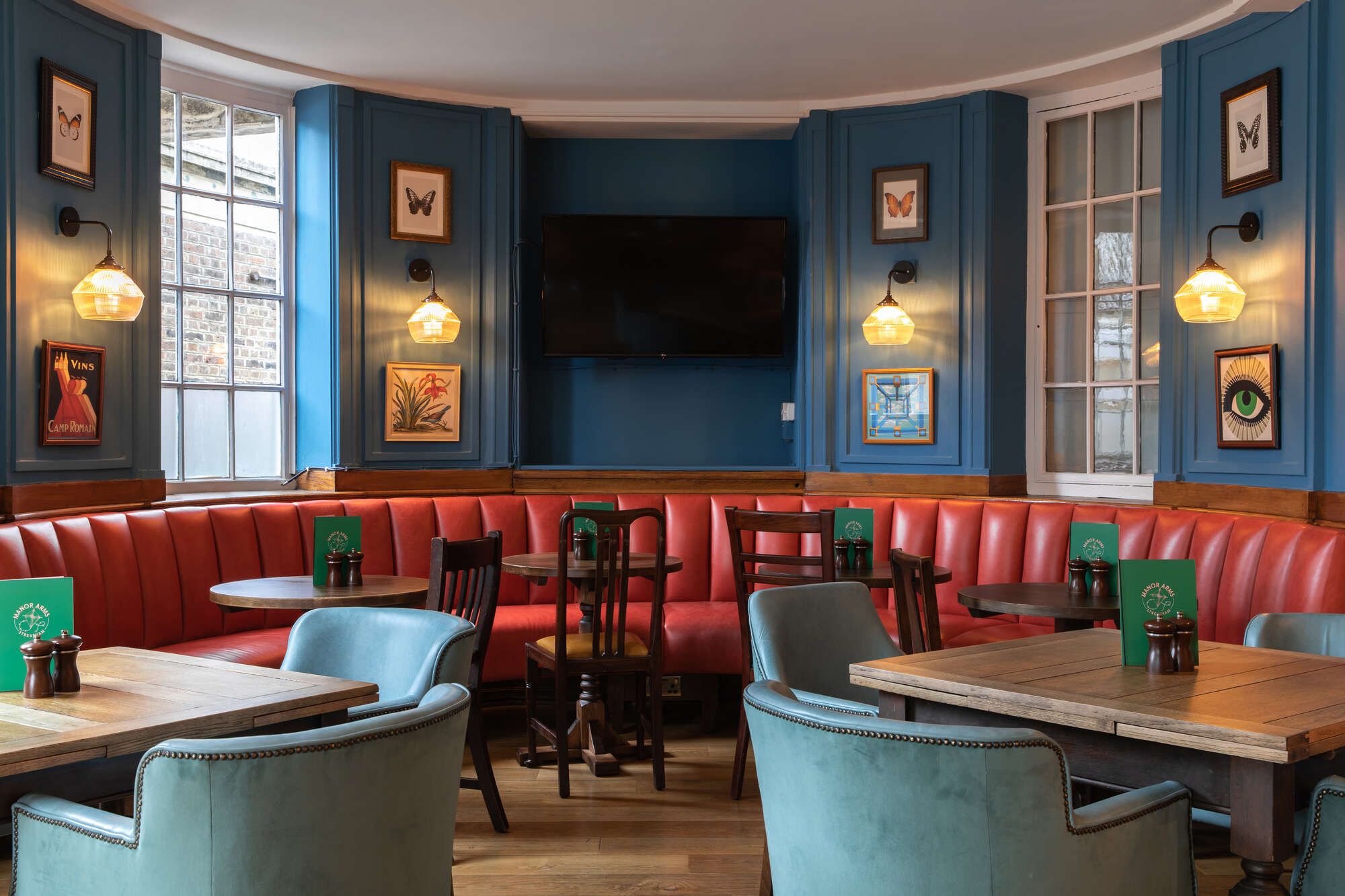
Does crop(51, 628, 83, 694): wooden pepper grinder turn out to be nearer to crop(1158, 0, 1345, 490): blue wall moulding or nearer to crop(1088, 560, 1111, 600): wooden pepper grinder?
crop(1088, 560, 1111, 600): wooden pepper grinder

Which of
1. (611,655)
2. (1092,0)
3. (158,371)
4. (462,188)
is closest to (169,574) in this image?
(158,371)

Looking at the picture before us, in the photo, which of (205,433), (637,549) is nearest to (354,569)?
→ (637,549)

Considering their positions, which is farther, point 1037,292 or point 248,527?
point 1037,292

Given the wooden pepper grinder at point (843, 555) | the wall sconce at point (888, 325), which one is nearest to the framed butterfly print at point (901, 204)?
the wall sconce at point (888, 325)

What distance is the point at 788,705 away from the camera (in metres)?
1.65

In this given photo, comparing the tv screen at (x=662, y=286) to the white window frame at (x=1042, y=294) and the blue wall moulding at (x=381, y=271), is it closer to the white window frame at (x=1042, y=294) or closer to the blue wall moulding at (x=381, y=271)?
the blue wall moulding at (x=381, y=271)

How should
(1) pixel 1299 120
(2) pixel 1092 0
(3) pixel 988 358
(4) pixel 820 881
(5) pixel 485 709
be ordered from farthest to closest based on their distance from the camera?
(3) pixel 988 358, (5) pixel 485 709, (2) pixel 1092 0, (1) pixel 1299 120, (4) pixel 820 881

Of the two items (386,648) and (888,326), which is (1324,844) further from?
(888,326)

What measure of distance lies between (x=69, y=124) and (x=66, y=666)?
3.19m

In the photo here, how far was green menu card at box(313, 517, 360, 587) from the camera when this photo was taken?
12.7 feet

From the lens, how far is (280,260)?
566 cm

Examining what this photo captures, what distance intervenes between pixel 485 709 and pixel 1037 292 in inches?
135

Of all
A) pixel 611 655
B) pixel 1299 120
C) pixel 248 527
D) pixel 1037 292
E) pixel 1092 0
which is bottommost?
pixel 611 655

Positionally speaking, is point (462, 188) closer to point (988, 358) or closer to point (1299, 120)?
point (988, 358)
